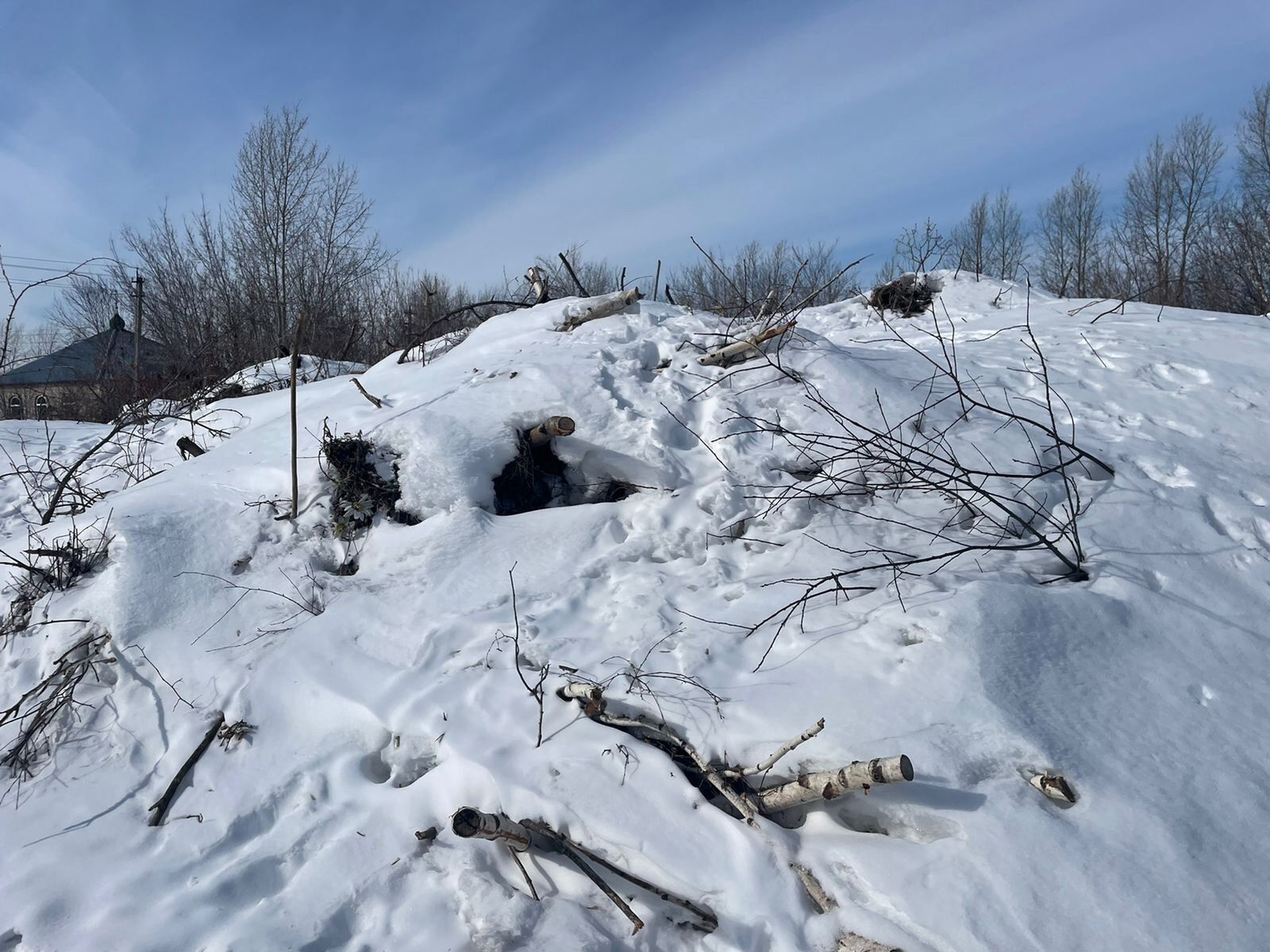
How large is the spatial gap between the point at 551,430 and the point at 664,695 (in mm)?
2026

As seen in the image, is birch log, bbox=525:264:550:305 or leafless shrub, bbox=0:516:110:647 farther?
birch log, bbox=525:264:550:305

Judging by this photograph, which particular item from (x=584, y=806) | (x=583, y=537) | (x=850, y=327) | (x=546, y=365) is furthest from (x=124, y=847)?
(x=850, y=327)

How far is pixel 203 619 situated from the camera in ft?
11.4

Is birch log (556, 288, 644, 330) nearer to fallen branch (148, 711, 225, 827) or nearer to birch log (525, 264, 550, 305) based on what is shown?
birch log (525, 264, 550, 305)

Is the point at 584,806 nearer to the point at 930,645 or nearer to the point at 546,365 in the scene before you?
the point at 930,645

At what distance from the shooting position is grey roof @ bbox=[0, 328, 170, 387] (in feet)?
35.5

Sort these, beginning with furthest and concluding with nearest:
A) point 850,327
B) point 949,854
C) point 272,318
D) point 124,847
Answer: point 272,318
point 850,327
point 124,847
point 949,854

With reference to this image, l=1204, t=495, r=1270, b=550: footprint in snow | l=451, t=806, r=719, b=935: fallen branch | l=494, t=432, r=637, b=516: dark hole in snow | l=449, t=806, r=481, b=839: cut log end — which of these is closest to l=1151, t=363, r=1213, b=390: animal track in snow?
l=1204, t=495, r=1270, b=550: footprint in snow

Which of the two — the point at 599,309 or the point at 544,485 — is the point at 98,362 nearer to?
the point at 599,309

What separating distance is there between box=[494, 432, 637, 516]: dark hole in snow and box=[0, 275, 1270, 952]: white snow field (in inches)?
3.9

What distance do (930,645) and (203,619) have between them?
10.9 feet

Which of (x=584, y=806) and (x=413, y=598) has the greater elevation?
(x=413, y=598)

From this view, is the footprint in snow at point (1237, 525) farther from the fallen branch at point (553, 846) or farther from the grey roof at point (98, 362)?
the grey roof at point (98, 362)

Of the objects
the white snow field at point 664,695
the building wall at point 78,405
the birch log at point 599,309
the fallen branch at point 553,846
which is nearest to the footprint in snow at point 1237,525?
the white snow field at point 664,695
